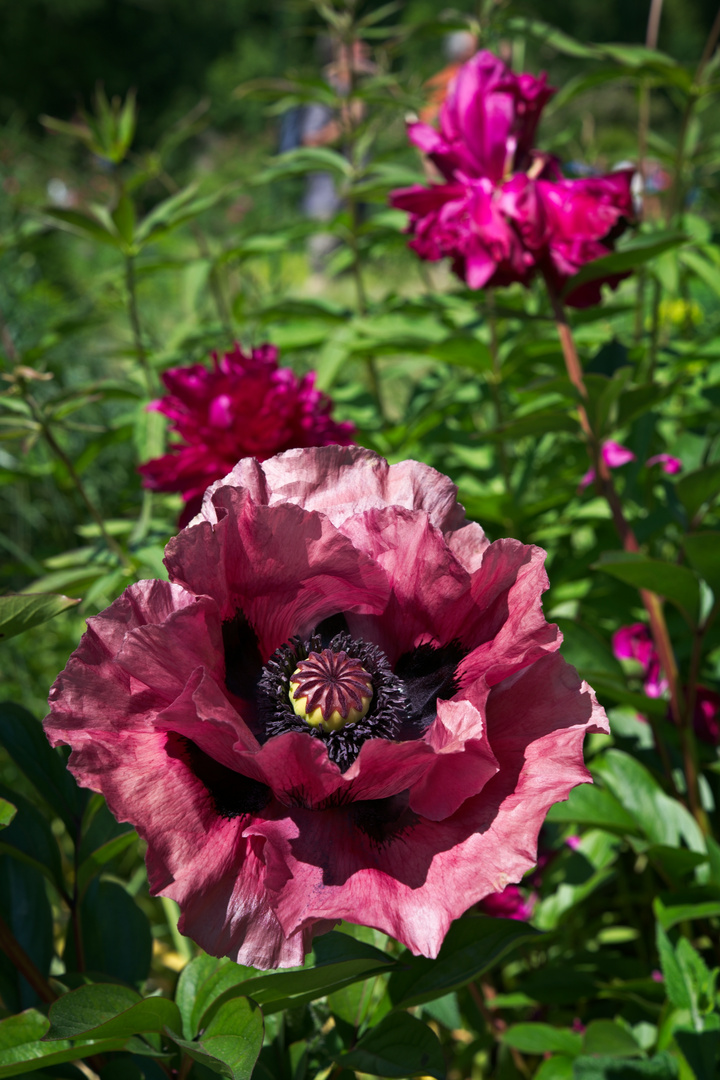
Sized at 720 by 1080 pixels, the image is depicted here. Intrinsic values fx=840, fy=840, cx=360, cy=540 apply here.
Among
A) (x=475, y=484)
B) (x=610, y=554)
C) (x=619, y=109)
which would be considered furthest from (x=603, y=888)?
(x=619, y=109)

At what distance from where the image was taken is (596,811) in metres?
0.99

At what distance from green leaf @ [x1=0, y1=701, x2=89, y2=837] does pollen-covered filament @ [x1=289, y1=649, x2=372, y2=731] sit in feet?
0.89

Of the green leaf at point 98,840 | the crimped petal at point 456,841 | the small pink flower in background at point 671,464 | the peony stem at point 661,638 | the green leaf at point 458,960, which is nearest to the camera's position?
the crimped petal at point 456,841

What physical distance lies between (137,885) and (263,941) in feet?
3.81

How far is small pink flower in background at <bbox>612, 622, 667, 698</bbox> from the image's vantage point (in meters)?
1.33

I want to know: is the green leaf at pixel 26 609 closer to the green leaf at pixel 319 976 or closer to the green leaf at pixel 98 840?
the green leaf at pixel 98 840

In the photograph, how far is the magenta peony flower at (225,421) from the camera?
3.59 ft

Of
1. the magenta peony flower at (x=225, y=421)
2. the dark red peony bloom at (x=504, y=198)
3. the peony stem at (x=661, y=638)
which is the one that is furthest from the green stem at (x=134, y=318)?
the peony stem at (x=661, y=638)

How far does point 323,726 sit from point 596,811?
494 mm

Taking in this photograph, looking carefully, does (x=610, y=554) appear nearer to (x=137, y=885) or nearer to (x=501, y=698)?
(x=501, y=698)

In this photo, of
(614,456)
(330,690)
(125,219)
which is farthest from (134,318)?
(330,690)

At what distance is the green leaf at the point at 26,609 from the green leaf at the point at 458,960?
37 cm

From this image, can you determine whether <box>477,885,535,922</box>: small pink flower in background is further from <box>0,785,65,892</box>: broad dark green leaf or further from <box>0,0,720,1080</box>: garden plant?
<box>0,785,65,892</box>: broad dark green leaf

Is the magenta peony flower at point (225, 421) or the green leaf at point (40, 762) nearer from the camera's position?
the green leaf at point (40, 762)
